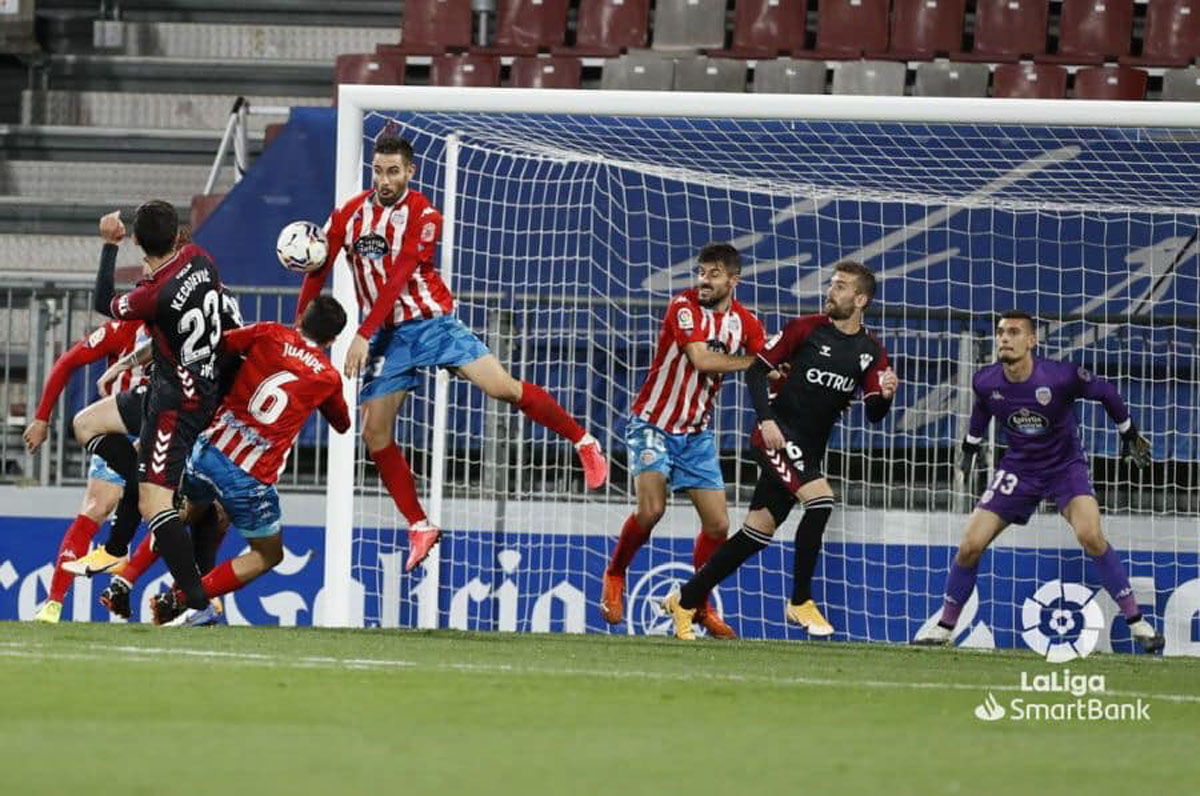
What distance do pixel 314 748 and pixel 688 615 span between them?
4.68 meters

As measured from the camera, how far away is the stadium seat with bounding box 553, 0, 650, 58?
568 inches

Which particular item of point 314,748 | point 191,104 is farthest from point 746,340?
point 191,104

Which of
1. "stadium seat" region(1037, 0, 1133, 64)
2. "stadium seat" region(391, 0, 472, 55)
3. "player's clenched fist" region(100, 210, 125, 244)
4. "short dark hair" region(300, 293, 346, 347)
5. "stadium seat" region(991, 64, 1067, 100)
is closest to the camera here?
"player's clenched fist" region(100, 210, 125, 244)

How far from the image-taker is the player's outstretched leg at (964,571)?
369 inches

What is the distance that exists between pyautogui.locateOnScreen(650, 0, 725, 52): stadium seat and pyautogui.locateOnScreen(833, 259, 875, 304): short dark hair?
224 inches

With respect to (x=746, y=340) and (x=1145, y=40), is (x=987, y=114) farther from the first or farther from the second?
(x=1145, y=40)

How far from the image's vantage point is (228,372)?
784 centimetres

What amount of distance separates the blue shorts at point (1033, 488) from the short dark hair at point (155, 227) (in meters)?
4.12

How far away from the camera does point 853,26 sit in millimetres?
14242

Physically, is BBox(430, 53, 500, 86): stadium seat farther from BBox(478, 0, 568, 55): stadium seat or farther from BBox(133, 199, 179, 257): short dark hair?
BBox(133, 199, 179, 257): short dark hair

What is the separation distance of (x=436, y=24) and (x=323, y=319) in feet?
23.6

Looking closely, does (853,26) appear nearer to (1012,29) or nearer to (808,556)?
(1012,29)

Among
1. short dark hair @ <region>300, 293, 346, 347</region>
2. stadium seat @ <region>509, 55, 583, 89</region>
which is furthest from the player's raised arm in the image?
stadium seat @ <region>509, 55, 583, 89</region>

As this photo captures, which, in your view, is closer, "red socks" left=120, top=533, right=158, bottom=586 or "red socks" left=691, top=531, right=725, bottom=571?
"red socks" left=120, top=533, right=158, bottom=586
